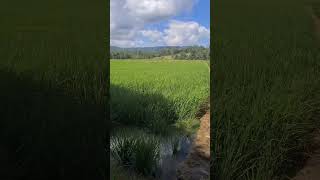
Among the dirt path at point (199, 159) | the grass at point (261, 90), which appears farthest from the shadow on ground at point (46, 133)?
the grass at point (261, 90)

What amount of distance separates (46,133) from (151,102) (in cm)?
98

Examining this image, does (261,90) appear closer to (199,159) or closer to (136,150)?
(199,159)

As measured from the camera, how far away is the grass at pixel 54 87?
11.8 feet

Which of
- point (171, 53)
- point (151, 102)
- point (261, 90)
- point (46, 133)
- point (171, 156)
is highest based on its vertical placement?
point (171, 53)

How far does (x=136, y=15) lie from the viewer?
3.94m

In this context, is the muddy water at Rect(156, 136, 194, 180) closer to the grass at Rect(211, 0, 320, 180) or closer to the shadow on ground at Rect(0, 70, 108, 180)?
the grass at Rect(211, 0, 320, 180)

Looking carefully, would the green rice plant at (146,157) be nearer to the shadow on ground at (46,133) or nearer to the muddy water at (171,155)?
the muddy water at (171,155)

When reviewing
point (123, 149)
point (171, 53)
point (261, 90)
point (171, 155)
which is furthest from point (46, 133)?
point (261, 90)

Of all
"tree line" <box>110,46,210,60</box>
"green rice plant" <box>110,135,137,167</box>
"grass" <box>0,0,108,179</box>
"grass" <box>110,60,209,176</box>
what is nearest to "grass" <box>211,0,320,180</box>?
"tree line" <box>110,46,210,60</box>

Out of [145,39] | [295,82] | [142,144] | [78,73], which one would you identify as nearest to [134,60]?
[145,39]

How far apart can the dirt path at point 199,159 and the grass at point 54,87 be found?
0.72m

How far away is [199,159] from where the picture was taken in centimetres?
382

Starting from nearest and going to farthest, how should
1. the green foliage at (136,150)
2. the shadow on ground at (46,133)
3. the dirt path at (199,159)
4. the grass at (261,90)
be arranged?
the shadow on ground at (46,133), the grass at (261,90), the dirt path at (199,159), the green foliage at (136,150)

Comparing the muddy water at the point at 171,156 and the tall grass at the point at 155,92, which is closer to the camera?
the muddy water at the point at 171,156
